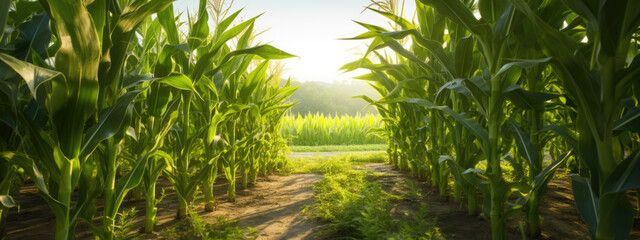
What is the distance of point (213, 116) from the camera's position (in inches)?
70.9

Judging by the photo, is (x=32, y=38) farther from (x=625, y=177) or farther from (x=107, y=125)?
(x=625, y=177)

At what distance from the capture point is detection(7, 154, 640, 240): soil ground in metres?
1.56

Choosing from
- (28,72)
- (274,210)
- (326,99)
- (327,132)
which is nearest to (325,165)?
(274,210)

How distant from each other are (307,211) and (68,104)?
155 centimetres

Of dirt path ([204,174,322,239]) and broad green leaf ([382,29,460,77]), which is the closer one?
broad green leaf ([382,29,460,77])

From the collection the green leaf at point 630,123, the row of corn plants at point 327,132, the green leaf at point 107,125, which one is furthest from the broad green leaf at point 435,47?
the row of corn plants at point 327,132

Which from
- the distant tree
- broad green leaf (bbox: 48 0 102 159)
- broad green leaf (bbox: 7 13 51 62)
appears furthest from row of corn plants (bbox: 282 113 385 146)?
the distant tree

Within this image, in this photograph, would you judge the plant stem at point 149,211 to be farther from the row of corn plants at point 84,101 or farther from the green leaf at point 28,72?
the green leaf at point 28,72

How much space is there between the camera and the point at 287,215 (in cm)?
212

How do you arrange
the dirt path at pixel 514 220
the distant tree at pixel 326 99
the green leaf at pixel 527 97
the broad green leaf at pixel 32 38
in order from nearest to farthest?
the green leaf at pixel 527 97, the broad green leaf at pixel 32 38, the dirt path at pixel 514 220, the distant tree at pixel 326 99

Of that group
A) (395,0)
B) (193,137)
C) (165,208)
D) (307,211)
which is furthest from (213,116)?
(395,0)

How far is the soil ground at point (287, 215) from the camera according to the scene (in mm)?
1557

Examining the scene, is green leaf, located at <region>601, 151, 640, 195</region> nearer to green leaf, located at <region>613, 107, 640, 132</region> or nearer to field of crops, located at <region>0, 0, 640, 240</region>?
field of crops, located at <region>0, 0, 640, 240</region>

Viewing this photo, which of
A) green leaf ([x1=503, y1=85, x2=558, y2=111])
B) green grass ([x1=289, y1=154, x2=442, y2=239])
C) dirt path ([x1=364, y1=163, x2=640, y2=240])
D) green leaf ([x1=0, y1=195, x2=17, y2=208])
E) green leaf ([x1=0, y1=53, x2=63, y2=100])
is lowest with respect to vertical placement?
dirt path ([x1=364, y1=163, x2=640, y2=240])
